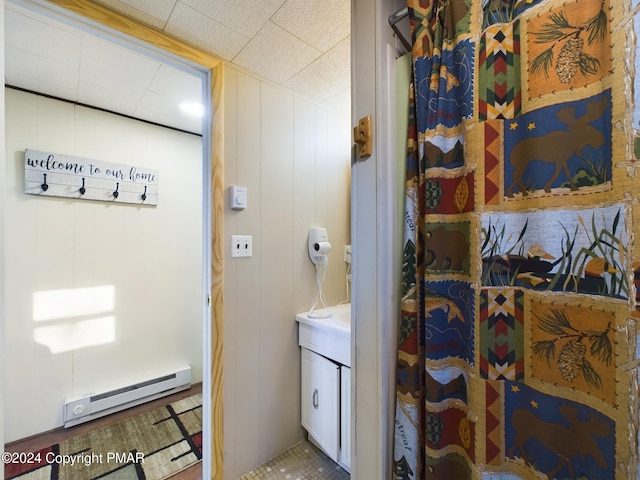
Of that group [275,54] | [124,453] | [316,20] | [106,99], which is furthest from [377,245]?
[106,99]

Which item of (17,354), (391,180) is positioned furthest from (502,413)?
(17,354)

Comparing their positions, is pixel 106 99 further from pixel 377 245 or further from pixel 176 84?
pixel 377 245

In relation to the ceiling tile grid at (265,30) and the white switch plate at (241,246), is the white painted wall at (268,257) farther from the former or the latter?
the ceiling tile grid at (265,30)

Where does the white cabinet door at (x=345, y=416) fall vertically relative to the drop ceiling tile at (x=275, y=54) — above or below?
below

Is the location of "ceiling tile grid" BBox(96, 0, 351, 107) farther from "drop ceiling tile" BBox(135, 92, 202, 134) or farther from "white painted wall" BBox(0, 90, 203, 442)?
"white painted wall" BBox(0, 90, 203, 442)

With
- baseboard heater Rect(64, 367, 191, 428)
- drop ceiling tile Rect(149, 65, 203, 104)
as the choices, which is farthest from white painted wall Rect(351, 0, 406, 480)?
baseboard heater Rect(64, 367, 191, 428)

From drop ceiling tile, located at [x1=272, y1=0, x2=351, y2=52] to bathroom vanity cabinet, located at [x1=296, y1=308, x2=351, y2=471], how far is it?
1.37 meters

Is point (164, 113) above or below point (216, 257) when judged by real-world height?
above

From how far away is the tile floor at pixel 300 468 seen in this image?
1434 millimetres

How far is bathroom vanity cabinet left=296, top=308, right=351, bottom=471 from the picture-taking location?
1398mm

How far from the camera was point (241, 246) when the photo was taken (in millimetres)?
1445

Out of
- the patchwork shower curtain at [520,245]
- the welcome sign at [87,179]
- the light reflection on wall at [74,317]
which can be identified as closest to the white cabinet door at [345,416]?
the patchwork shower curtain at [520,245]

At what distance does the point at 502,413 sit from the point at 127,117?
262 cm

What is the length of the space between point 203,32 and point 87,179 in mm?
1327
